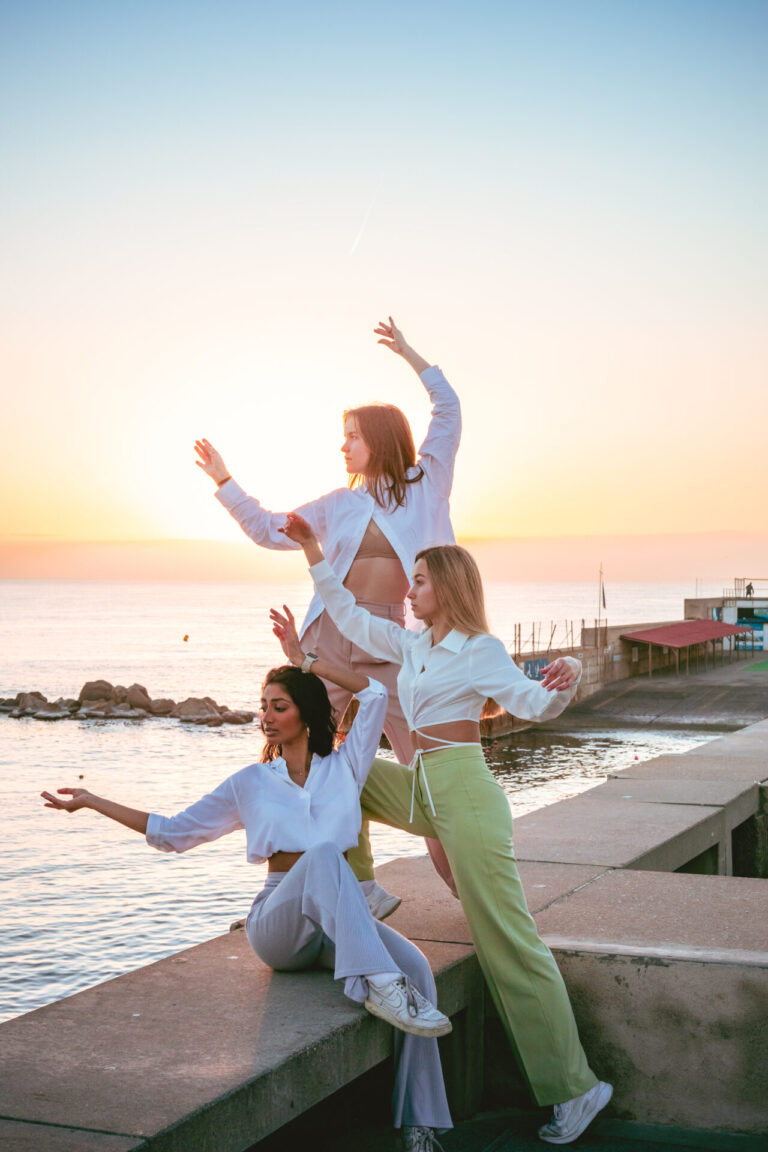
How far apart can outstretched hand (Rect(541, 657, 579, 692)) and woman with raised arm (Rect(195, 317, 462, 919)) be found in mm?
811

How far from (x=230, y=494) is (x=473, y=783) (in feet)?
4.62

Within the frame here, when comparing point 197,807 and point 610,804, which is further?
point 610,804

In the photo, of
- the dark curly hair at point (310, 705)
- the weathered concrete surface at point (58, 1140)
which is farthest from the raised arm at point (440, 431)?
the weathered concrete surface at point (58, 1140)

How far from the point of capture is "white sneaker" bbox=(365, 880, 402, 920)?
4.41 m

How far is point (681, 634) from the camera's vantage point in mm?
45844

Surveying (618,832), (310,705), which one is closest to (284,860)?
(310,705)

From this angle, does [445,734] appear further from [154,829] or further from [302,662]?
[154,829]

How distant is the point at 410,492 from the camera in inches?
181

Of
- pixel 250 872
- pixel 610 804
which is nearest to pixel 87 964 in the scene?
pixel 250 872

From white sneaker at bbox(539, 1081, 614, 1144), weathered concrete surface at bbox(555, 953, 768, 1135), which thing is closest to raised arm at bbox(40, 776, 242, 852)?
weathered concrete surface at bbox(555, 953, 768, 1135)

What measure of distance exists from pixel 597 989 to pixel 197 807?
1.45 m

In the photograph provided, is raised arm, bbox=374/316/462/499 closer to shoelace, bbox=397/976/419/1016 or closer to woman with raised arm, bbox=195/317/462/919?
woman with raised arm, bbox=195/317/462/919

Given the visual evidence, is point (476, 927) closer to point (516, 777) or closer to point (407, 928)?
point (407, 928)

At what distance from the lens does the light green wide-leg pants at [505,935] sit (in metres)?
3.84
